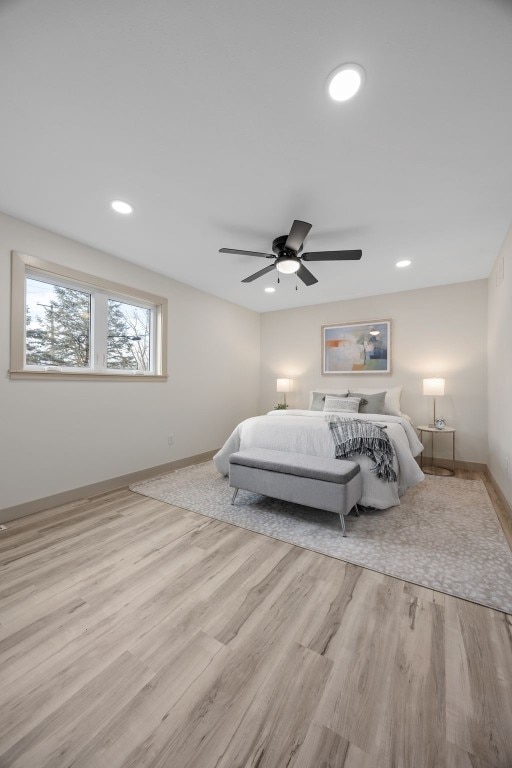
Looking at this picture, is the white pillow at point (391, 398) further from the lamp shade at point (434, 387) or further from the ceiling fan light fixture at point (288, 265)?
the ceiling fan light fixture at point (288, 265)

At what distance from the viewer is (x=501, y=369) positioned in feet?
9.62

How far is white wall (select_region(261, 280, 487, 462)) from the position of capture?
400 cm

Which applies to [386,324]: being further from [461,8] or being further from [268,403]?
[461,8]

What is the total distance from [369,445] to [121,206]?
2861 millimetres

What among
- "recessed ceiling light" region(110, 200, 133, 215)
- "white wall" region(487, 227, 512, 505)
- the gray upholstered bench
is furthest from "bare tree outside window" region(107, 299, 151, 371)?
"white wall" region(487, 227, 512, 505)

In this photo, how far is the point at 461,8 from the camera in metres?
1.13

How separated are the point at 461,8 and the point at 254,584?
2.73m

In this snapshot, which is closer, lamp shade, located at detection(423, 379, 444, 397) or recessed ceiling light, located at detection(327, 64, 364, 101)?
recessed ceiling light, located at detection(327, 64, 364, 101)

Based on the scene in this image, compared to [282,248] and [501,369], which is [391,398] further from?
[282,248]

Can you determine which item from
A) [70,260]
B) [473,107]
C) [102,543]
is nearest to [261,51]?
[473,107]

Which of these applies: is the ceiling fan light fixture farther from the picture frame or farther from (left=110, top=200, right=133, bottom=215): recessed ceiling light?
the picture frame

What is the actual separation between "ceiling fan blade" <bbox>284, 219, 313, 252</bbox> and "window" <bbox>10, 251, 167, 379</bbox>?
6.43ft

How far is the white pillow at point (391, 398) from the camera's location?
13.4 ft

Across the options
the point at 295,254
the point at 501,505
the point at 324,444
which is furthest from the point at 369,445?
the point at 295,254
